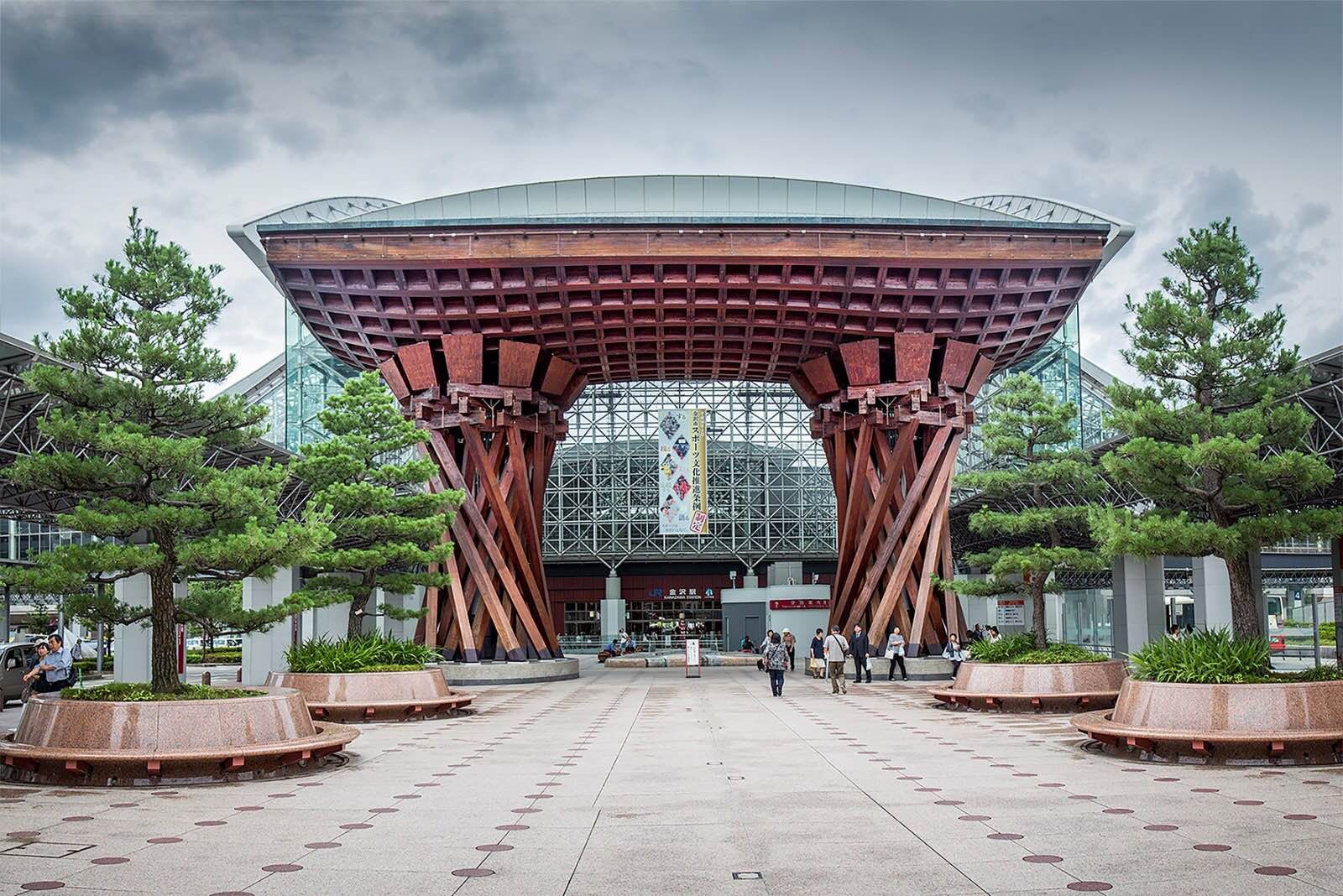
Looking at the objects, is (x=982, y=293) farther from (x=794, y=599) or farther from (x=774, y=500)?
(x=774, y=500)

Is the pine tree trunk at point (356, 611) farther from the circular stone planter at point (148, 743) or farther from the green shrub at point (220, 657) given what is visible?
the green shrub at point (220, 657)

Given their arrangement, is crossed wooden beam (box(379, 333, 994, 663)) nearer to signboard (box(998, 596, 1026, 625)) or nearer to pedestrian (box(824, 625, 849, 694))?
pedestrian (box(824, 625, 849, 694))

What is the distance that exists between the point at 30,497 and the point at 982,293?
2409cm

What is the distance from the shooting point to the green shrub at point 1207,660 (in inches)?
515

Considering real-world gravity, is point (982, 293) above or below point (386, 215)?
below

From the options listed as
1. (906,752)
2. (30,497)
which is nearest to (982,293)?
(906,752)

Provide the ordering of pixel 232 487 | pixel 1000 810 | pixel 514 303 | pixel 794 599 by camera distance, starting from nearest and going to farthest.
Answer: pixel 1000 810, pixel 232 487, pixel 514 303, pixel 794 599

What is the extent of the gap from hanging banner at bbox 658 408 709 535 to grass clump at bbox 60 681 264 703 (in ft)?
88.7

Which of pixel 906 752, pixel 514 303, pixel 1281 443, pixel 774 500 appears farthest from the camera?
pixel 774 500

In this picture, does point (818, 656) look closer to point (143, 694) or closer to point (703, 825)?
point (143, 694)

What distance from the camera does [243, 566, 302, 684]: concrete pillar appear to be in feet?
93.2

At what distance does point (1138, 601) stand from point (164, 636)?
24591 mm

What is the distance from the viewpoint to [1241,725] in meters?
12.3

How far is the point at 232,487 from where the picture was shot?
1307cm
